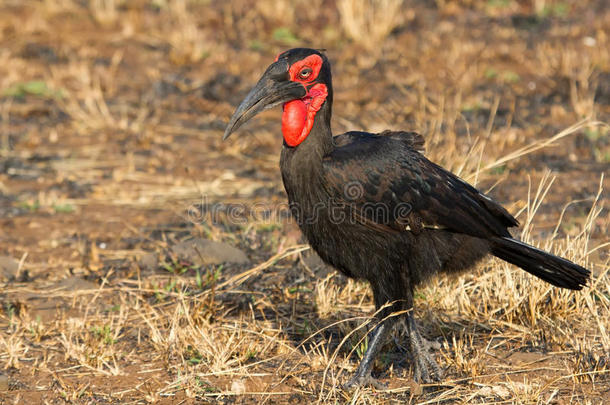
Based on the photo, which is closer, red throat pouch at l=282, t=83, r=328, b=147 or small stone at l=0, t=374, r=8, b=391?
red throat pouch at l=282, t=83, r=328, b=147

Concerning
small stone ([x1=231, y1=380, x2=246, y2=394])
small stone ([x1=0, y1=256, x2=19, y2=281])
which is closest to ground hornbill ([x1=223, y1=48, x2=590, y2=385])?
small stone ([x1=231, y1=380, x2=246, y2=394])

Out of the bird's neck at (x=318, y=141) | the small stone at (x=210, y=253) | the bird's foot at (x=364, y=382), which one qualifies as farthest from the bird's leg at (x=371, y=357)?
the small stone at (x=210, y=253)

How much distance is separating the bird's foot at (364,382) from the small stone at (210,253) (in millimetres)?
1611

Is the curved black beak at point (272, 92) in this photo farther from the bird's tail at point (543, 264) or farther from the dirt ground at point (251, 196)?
the bird's tail at point (543, 264)

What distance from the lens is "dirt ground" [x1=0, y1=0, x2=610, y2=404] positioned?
410cm

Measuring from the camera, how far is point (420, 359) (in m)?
3.99

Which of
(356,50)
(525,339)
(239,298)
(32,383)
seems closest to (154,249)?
(239,298)

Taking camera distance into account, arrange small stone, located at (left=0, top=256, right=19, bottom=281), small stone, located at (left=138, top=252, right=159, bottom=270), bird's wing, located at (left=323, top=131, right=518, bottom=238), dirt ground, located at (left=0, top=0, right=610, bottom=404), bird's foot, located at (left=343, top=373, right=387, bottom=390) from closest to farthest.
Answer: bird's wing, located at (left=323, top=131, right=518, bottom=238)
bird's foot, located at (left=343, top=373, right=387, bottom=390)
dirt ground, located at (left=0, top=0, right=610, bottom=404)
small stone, located at (left=0, top=256, right=19, bottom=281)
small stone, located at (left=138, top=252, right=159, bottom=270)

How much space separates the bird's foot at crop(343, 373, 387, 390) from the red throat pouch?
1137 millimetres

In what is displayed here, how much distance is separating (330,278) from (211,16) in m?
7.23

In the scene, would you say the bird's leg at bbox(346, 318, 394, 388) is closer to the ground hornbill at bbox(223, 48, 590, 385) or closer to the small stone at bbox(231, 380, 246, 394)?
the ground hornbill at bbox(223, 48, 590, 385)

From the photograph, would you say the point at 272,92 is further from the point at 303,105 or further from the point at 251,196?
the point at 251,196

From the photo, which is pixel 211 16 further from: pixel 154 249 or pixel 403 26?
pixel 154 249

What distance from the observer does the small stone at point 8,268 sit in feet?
17.4
